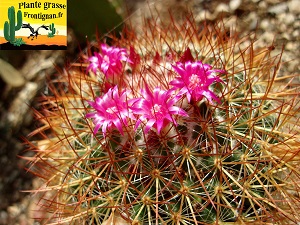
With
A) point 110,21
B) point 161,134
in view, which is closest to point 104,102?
point 161,134

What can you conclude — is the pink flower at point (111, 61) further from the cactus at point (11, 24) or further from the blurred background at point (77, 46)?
the blurred background at point (77, 46)

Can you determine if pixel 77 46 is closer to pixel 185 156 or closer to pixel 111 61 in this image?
pixel 111 61

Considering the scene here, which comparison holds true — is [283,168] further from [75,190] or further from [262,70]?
[75,190]

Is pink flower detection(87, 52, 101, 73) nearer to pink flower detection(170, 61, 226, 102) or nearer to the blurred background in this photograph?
pink flower detection(170, 61, 226, 102)

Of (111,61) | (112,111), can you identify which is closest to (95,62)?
(111,61)

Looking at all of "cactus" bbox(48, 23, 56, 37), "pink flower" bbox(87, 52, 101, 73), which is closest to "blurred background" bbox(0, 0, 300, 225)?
"cactus" bbox(48, 23, 56, 37)

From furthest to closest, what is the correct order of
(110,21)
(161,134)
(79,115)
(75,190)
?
(110,21) → (79,115) → (75,190) → (161,134)

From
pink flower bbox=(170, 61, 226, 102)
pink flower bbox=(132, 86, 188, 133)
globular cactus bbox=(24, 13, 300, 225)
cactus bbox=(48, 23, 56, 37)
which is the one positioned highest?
cactus bbox=(48, 23, 56, 37)
